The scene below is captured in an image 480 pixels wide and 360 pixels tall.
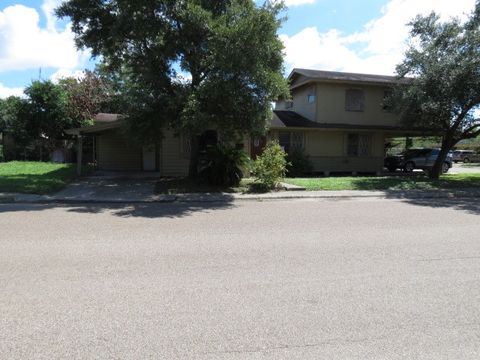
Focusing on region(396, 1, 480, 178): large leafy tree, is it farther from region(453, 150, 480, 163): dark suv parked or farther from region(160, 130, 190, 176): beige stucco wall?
region(453, 150, 480, 163): dark suv parked

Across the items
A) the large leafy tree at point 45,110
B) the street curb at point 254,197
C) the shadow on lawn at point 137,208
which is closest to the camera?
the shadow on lawn at point 137,208

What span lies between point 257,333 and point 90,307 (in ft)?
5.87

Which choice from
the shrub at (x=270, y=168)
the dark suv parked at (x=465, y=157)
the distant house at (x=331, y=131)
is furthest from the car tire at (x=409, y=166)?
the dark suv parked at (x=465, y=157)

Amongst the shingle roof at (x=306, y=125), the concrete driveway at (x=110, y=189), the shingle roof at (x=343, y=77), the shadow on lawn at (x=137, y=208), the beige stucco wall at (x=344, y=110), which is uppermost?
the shingle roof at (x=343, y=77)

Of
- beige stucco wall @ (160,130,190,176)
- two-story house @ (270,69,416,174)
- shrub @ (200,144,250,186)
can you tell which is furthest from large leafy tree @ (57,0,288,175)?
two-story house @ (270,69,416,174)

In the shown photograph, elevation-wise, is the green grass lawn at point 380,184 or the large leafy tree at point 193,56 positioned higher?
the large leafy tree at point 193,56

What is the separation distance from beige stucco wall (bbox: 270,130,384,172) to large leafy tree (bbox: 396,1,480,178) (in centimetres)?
497

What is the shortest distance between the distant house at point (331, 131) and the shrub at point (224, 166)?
24.2 ft

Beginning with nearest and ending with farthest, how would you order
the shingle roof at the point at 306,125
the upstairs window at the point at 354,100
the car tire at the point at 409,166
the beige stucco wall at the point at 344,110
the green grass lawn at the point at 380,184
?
the green grass lawn at the point at 380,184 → the shingle roof at the point at 306,125 → the beige stucco wall at the point at 344,110 → the upstairs window at the point at 354,100 → the car tire at the point at 409,166

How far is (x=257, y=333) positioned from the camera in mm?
4129

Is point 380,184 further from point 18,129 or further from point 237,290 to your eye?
point 18,129

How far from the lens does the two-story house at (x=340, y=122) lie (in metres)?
25.9

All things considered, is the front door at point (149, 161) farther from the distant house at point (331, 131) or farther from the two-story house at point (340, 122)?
the two-story house at point (340, 122)

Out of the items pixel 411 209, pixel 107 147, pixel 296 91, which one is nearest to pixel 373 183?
pixel 411 209
